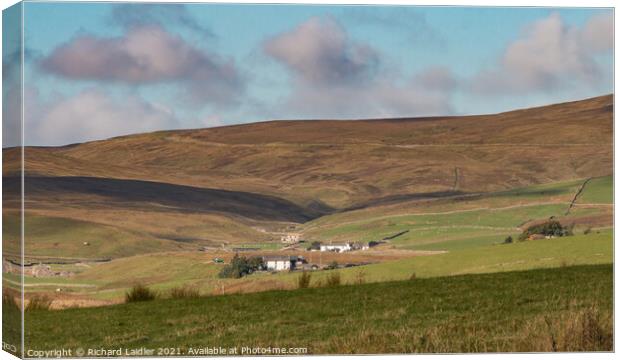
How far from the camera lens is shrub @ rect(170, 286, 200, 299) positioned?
20.9 meters

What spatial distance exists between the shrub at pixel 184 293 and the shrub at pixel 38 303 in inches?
88.6

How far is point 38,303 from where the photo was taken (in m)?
19.3

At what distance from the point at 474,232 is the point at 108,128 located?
11.5 meters

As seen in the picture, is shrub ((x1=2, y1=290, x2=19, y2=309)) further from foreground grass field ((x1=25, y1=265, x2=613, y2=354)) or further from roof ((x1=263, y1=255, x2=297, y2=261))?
roof ((x1=263, y1=255, x2=297, y2=261))

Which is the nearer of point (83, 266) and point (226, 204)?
point (83, 266)

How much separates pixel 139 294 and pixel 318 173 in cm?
995

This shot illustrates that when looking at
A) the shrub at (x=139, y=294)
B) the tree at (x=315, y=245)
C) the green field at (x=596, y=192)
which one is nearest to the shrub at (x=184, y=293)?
the shrub at (x=139, y=294)

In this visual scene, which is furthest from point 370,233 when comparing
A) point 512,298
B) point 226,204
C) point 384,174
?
point 512,298

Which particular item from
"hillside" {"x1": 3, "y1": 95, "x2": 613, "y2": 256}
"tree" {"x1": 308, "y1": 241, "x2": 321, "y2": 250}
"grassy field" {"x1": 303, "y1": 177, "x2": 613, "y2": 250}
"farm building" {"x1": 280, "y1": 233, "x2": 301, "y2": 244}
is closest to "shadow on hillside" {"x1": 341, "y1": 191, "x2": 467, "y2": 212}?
"hillside" {"x1": 3, "y1": 95, "x2": 613, "y2": 256}

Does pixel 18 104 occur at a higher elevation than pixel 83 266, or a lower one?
higher

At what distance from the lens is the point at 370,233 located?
95.0 ft

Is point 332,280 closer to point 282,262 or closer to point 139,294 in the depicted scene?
point 282,262

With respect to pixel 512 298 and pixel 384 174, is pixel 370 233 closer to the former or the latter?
pixel 384 174

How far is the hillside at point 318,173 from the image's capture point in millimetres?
25484
